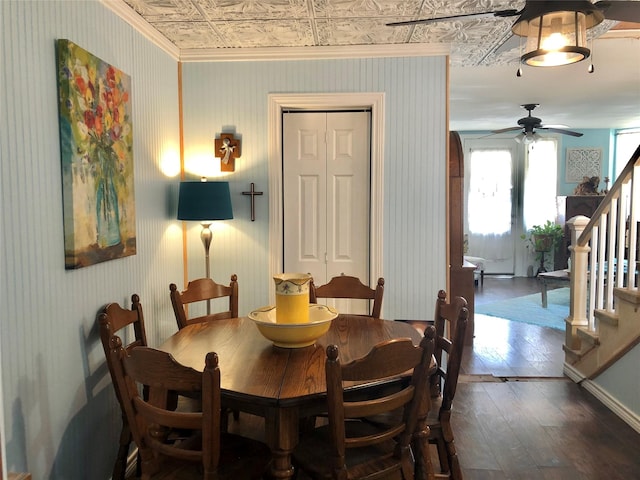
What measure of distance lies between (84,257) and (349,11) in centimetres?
196

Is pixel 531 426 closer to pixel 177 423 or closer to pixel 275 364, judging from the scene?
pixel 275 364

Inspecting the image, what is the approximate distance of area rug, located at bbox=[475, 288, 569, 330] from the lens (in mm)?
5930

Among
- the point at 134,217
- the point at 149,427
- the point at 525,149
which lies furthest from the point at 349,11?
the point at 525,149

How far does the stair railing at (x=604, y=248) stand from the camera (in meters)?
3.32

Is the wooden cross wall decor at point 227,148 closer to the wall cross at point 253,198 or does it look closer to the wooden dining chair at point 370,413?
the wall cross at point 253,198

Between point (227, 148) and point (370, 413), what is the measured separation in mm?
2466

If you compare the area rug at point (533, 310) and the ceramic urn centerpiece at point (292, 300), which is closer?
the ceramic urn centerpiece at point (292, 300)

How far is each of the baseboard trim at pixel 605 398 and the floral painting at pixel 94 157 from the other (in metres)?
3.10

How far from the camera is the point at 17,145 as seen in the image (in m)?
1.86

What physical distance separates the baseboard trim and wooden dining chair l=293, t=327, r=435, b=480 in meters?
1.83

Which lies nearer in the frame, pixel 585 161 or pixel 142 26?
pixel 142 26

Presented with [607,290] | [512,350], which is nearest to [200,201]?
[607,290]

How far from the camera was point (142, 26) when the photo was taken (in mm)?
2971

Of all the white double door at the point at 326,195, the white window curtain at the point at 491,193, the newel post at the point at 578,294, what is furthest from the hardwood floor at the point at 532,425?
the white window curtain at the point at 491,193
